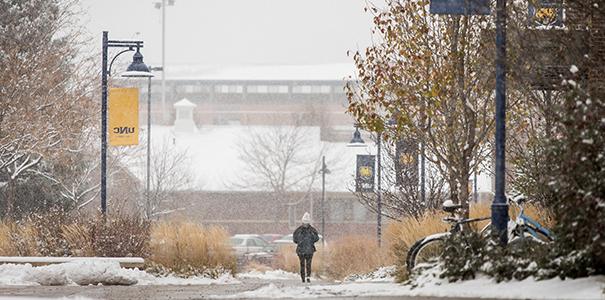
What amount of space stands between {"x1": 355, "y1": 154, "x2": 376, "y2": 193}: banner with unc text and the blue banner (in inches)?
724

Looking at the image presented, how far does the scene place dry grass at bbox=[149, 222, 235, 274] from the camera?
27406 mm

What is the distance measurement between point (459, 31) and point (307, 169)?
188ft

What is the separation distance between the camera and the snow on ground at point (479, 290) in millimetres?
14375

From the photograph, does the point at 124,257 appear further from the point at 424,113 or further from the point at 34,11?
the point at 34,11

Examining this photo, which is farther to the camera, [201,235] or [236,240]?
[236,240]

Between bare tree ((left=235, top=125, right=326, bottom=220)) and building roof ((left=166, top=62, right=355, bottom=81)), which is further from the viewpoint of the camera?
building roof ((left=166, top=62, right=355, bottom=81))

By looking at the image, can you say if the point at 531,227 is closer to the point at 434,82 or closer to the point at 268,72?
the point at 434,82

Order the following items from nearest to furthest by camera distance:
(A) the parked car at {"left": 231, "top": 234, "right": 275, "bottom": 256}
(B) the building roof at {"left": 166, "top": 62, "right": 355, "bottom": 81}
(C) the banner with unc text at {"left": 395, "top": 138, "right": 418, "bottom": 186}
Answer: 1. (C) the banner with unc text at {"left": 395, "top": 138, "right": 418, "bottom": 186}
2. (A) the parked car at {"left": 231, "top": 234, "right": 275, "bottom": 256}
3. (B) the building roof at {"left": 166, "top": 62, "right": 355, "bottom": 81}

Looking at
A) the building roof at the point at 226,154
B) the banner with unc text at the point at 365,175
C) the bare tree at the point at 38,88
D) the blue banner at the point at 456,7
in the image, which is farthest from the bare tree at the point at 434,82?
the building roof at the point at 226,154

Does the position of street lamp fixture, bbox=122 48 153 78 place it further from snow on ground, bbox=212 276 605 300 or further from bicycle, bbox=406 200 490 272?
snow on ground, bbox=212 276 605 300

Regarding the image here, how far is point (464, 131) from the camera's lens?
80.6 ft

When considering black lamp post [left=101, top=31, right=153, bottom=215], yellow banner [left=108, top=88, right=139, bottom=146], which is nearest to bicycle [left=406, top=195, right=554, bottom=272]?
black lamp post [left=101, top=31, right=153, bottom=215]

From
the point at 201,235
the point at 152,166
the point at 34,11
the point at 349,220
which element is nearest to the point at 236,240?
the point at 152,166

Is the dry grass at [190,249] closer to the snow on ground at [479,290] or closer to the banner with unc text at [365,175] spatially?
the snow on ground at [479,290]
